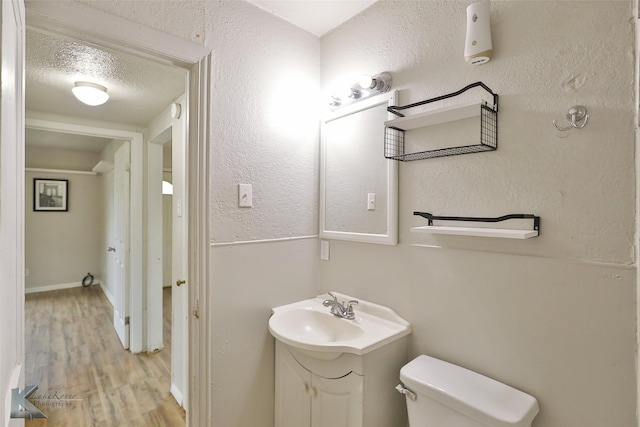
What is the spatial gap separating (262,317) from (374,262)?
66 cm

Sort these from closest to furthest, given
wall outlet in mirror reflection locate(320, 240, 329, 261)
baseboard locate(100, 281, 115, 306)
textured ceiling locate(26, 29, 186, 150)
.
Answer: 1. textured ceiling locate(26, 29, 186, 150)
2. wall outlet in mirror reflection locate(320, 240, 329, 261)
3. baseboard locate(100, 281, 115, 306)

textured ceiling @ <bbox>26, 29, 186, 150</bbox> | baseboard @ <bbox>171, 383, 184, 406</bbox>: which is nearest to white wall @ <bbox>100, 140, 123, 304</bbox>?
textured ceiling @ <bbox>26, 29, 186, 150</bbox>

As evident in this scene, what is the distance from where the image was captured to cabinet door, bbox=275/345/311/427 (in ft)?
4.70

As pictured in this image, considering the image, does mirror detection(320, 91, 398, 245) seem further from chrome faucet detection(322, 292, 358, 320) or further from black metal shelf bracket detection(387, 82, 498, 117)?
chrome faucet detection(322, 292, 358, 320)

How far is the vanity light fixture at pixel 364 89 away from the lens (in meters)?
1.52

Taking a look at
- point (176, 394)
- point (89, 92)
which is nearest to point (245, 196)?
point (89, 92)

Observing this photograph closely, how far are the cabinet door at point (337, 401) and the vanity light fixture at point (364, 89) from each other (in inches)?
52.1

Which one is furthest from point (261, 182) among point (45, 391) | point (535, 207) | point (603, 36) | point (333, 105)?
point (45, 391)

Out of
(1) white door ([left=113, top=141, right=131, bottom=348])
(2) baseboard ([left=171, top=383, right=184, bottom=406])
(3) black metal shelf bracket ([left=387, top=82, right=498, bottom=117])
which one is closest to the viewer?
(3) black metal shelf bracket ([left=387, top=82, right=498, bottom=117])

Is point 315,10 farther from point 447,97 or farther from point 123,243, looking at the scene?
point 123,243

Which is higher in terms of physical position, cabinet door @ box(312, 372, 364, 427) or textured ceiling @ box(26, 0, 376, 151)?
textured ceiling @ box(26, 0, 376, 151)

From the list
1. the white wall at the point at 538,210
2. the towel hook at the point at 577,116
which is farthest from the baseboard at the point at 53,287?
the towel hook at the point at 577,116

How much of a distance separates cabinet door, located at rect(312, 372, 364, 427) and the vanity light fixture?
1323mm

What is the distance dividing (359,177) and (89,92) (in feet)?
6.33
